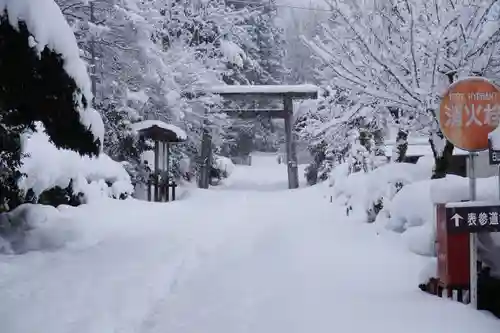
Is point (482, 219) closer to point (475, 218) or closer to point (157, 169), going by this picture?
point (475, 218)

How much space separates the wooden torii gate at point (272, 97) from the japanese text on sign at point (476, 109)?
19.7m

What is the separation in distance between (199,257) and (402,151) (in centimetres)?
725

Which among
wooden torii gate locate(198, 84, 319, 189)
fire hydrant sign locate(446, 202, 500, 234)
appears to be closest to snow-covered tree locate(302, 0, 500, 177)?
fire hydrant sign locate(446, 202, 500, 234)

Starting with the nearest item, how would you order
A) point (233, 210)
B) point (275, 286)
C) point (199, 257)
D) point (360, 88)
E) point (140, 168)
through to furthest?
point (275, 286), point (199, 257), point (360, 88), point (233, 210), point (140, 168)

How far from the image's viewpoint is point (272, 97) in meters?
27.4

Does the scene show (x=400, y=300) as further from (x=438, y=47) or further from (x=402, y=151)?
(x=402, y=151)

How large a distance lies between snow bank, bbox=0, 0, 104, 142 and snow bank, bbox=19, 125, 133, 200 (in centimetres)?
264

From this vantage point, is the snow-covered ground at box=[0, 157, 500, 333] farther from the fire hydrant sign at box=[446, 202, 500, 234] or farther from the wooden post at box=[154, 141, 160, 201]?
the wooden post at box=[154, 141, 160, 201]

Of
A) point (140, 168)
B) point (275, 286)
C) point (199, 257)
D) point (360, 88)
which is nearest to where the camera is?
point (275, 286)

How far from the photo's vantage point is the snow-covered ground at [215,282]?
521 cm

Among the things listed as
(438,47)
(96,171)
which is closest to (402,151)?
(438,47)

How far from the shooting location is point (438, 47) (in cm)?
945

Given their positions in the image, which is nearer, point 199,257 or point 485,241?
point 485,241

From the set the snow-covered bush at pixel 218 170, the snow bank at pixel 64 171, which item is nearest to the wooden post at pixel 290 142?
the snow-covered bush at pixel 218 170
